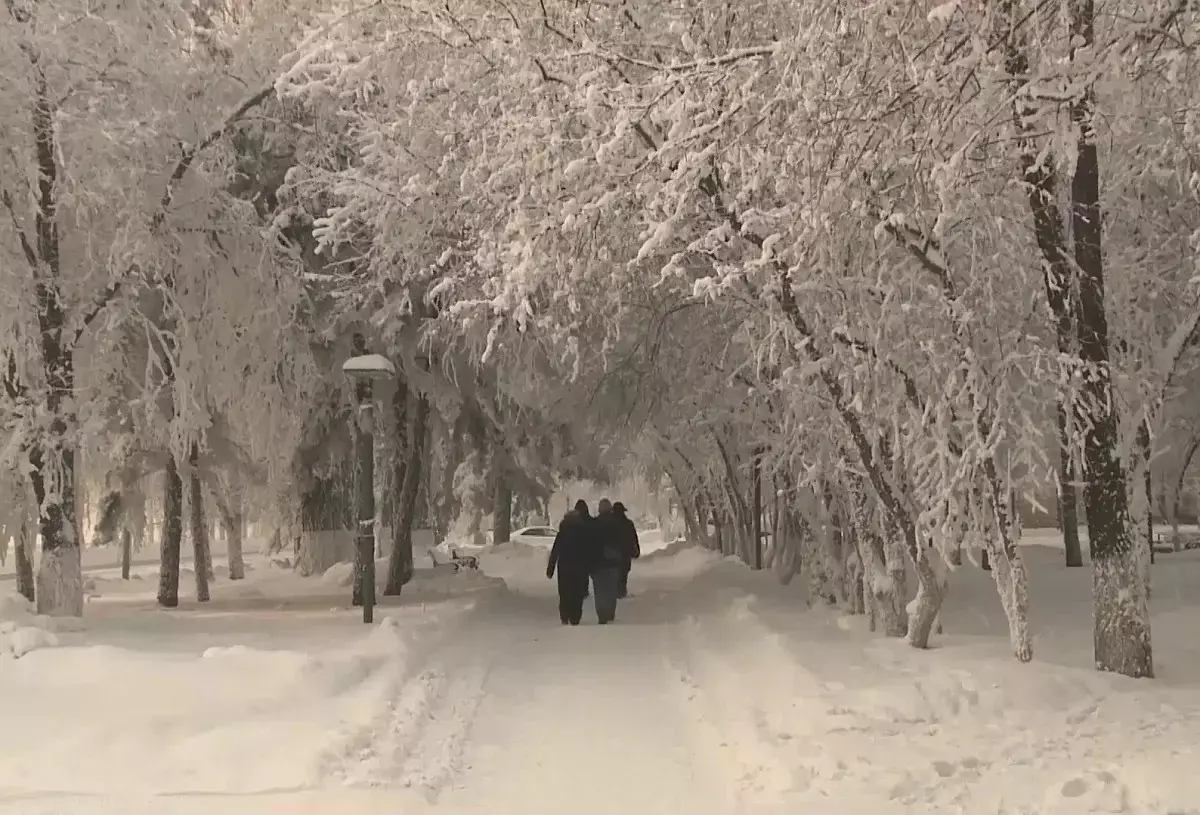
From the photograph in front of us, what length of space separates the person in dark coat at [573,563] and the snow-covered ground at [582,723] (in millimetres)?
2259

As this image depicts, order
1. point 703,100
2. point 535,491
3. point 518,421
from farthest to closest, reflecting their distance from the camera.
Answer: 1. point 535,491
2. point 518,421
3. point 703,100

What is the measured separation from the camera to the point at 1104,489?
7.06 m

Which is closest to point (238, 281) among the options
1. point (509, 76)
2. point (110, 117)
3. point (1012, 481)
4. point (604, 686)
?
point (110, 117)

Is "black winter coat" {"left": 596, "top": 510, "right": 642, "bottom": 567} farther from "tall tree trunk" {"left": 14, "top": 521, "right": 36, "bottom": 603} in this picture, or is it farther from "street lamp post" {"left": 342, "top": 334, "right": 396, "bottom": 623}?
"tall tree trunk" {"left": 14, "top": 521, "right": 36, "bottom": 603}

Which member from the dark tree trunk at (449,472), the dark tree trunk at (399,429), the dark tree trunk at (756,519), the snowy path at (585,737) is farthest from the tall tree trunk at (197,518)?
the dark tree trunk at (756,519)

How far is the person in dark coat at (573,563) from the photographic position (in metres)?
13.0

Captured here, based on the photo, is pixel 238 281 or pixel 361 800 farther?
pixel 238 281

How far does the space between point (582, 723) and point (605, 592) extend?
6.19 m

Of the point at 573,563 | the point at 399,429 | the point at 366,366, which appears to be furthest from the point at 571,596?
the point at 399,429

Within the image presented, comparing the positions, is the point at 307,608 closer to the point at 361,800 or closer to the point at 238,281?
the point at 238,281

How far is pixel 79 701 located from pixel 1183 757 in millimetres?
6717

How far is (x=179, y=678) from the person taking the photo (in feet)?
22.5

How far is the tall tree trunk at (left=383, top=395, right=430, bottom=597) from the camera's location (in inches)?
615

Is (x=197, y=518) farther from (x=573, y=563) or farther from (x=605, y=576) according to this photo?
(x=605, y=576)
